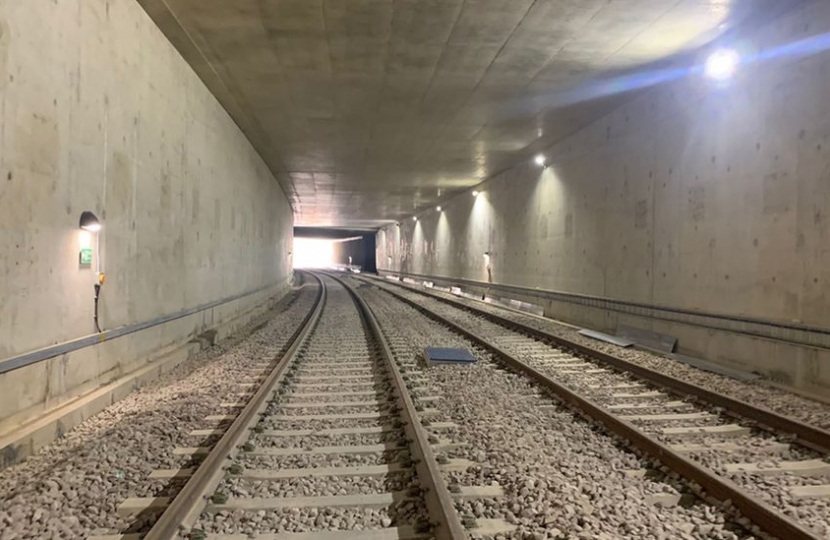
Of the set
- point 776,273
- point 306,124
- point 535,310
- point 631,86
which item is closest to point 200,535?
point 776,273

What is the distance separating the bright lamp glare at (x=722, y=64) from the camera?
790 centimetres

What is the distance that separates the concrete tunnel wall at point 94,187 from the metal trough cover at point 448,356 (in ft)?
14.1

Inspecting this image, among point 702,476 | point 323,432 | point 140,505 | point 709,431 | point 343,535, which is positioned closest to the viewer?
point 343,535

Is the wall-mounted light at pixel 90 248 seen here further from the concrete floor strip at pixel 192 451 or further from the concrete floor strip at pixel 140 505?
the concrete floor strip at pixel 140 505

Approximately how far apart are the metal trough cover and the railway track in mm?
1450

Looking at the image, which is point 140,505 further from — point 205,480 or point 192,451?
point 192,451

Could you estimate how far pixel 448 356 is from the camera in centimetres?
848

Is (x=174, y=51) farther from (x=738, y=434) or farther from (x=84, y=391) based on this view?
(x=738, y=434)

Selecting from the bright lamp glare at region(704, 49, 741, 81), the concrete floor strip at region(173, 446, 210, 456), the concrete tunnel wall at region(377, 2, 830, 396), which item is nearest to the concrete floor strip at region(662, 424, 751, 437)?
the concrete tunnel wall at region(377, 2, 830, 396)

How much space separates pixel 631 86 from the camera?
1005 cm

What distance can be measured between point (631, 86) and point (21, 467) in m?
10.8

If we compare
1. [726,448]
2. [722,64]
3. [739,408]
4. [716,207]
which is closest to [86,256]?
[726,448]

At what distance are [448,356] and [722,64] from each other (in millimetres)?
6374

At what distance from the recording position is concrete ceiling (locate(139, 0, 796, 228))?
710 cm
